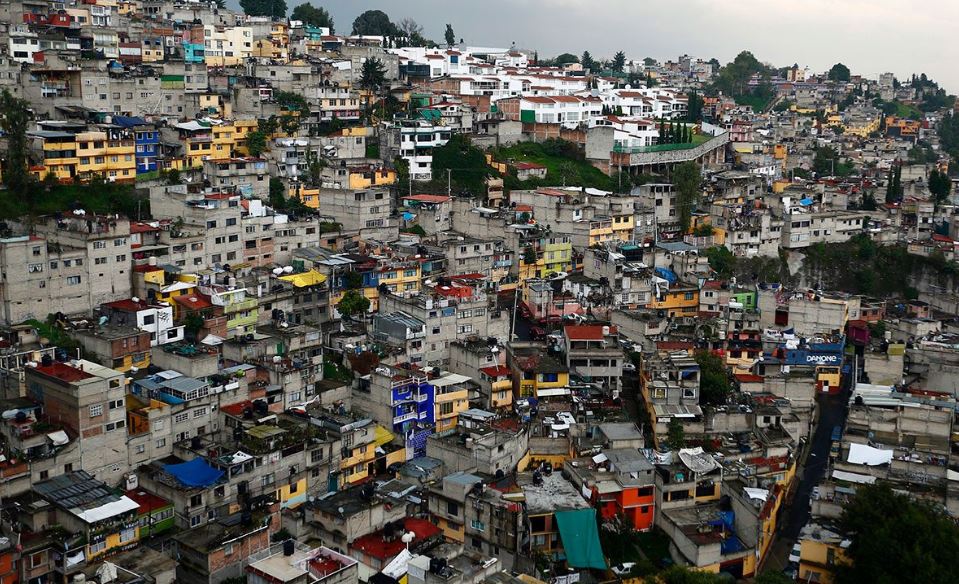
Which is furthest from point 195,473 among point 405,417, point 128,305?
point 128,305

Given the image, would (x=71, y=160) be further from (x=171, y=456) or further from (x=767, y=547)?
(x=767, y=547)

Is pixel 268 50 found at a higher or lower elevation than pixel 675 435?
higher

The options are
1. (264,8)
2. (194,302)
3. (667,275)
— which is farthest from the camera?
(264,8)

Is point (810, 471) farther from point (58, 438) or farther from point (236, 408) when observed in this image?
point (58, 438)

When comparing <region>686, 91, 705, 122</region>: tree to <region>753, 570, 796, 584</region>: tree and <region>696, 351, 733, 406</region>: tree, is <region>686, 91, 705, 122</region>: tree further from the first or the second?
<region>753, 570, 796, 584</region>: tree

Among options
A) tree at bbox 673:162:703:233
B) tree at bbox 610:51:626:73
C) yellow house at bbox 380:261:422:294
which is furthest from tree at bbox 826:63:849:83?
yellow house at bbox 380:261:422:294

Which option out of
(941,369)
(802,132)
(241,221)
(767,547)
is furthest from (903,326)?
(802,132)

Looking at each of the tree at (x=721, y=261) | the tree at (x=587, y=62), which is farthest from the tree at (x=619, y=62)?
the tree at (x=721, y=261)

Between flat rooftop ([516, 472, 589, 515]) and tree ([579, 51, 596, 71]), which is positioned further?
tree ([579, 51, 596, 71])
